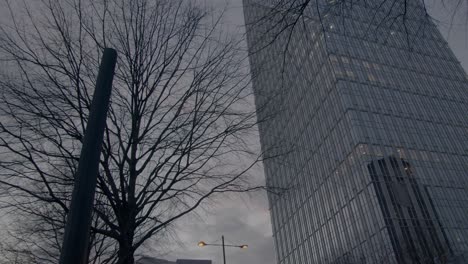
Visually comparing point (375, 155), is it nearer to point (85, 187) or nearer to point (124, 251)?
point (124, 251)

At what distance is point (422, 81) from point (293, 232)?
135 ft

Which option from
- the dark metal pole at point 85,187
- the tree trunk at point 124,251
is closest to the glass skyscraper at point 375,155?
the tree trunk at point 124,251

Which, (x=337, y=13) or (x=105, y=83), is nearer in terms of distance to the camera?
(x=105, y=83)

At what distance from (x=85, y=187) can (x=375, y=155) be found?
57.6 metres

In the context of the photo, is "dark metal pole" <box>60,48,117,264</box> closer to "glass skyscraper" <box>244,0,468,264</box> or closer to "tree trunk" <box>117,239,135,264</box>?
"tree trunk" <box>117,239,135,264</box>

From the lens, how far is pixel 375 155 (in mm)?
54969

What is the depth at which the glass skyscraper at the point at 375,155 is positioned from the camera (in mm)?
49156

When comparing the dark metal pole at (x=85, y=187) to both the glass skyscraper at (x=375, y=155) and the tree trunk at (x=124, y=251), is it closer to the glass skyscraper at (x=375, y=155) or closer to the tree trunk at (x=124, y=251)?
the tree trunk at (x=124, y=251)

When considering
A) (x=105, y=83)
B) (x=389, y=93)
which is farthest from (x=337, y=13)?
(x=389, y=93)

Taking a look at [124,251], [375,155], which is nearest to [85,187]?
[124,251]

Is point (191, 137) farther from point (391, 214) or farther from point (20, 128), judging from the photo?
point (391, 214)

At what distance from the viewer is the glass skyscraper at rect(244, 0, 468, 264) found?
49.2 metres

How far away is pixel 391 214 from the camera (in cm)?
4841

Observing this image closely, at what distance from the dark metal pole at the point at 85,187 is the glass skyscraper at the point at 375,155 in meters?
37.7
